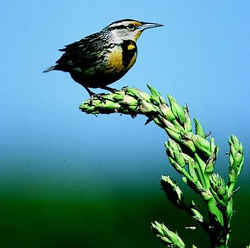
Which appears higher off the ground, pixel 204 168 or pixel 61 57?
pixel 61 57

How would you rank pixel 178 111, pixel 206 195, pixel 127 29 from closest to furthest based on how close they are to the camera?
pixel 206 195 < pixel 178 111 < pixel 127 29

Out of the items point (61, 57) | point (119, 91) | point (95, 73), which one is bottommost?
point (119, 91)

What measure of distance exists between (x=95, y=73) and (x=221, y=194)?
5.89 feet

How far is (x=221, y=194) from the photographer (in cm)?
221

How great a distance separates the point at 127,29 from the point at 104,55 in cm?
46

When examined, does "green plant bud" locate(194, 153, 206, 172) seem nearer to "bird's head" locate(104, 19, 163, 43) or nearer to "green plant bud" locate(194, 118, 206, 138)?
"green plant bud" locate(194, 118, 206, 138)

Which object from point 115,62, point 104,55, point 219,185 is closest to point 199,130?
point 219,185

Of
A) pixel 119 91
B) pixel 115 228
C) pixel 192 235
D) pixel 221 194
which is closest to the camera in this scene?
pixel 221 194

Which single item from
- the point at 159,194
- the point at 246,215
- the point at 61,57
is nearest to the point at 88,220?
the point at 159,194

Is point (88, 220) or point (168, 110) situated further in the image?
point (88, 220)

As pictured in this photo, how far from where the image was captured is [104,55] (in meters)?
3.95

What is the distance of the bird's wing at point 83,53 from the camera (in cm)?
401

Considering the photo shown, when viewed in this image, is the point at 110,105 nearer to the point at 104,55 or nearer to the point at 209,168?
A: the point at 209,168

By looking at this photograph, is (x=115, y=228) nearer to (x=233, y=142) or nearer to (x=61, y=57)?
(x=61, y=57)
